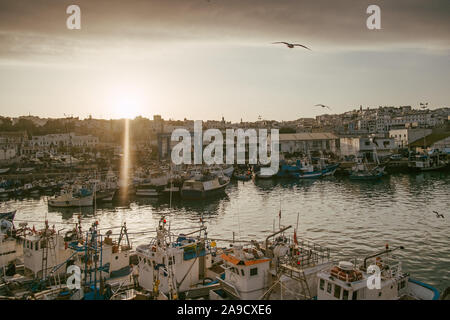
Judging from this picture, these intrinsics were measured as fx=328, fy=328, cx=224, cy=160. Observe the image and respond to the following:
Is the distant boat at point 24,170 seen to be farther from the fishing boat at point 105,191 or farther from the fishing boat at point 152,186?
the fishing boat at point 152,186

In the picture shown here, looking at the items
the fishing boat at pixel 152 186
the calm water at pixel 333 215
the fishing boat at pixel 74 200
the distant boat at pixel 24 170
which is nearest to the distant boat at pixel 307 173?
the calm water at pixel 333 215

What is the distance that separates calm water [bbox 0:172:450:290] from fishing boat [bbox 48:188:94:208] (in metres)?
0.88

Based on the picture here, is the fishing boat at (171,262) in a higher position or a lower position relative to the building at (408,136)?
lower

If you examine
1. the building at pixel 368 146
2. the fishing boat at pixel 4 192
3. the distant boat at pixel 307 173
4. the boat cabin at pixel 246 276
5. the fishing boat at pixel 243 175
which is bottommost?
the fishing boat at pixel 4 192

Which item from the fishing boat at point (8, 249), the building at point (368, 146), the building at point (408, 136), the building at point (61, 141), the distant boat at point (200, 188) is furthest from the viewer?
the building at point (61, 141)

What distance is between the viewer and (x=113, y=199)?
32.2 meters

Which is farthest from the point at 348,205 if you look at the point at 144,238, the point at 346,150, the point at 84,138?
the point at 84,138

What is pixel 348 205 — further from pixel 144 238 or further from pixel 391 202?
pixel 144 238

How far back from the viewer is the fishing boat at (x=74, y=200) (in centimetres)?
2880

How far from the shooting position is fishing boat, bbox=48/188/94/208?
94.5ft

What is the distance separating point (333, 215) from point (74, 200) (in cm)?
2161

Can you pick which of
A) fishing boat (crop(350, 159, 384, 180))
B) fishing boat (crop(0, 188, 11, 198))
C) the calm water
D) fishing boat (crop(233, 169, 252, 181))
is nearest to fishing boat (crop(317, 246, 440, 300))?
the calm water

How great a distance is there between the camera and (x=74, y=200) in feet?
94.7

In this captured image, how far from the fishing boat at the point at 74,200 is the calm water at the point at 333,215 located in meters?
0.88
